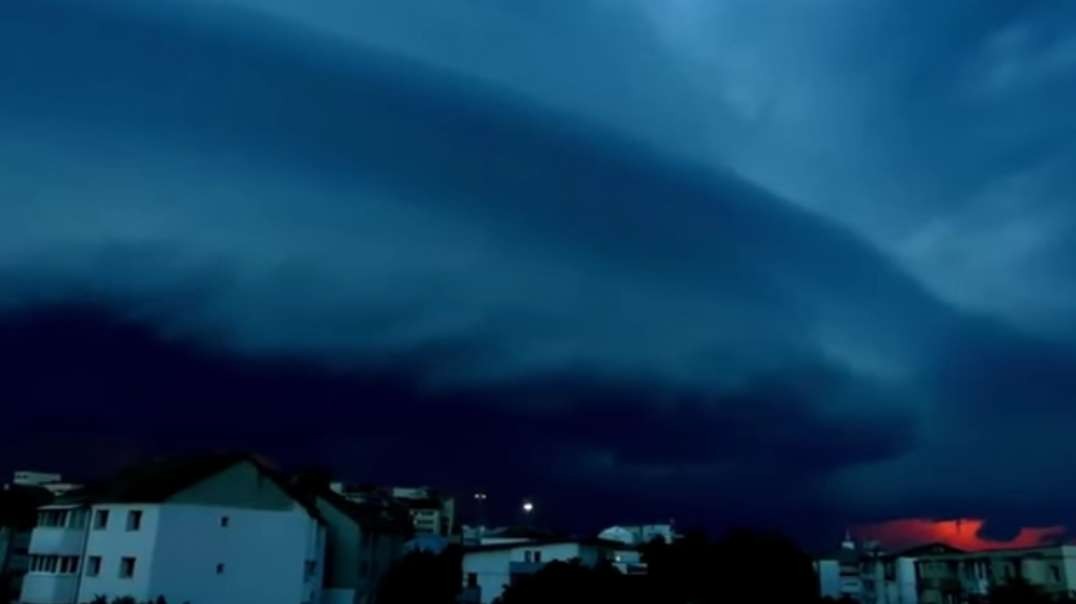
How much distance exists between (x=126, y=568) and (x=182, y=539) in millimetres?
4189

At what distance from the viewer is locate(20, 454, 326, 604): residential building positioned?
68750 mm

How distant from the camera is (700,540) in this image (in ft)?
212

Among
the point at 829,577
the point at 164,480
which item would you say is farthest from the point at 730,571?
the point at 829,577

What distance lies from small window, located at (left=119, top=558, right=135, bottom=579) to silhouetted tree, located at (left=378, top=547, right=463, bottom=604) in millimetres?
19900

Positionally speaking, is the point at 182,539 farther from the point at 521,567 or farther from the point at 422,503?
the point at 422,503

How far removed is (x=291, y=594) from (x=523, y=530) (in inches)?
1386

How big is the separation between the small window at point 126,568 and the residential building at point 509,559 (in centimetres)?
2768

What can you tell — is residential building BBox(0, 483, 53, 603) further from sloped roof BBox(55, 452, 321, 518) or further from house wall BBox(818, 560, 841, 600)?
house wall BBox(818, 560, 841, 600)

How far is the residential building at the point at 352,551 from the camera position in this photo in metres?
85.6

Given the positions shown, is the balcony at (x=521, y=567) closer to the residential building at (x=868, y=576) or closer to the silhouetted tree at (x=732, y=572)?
the silhouetted tree at (x=732, y=572)

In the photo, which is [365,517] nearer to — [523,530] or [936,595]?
[523,530]

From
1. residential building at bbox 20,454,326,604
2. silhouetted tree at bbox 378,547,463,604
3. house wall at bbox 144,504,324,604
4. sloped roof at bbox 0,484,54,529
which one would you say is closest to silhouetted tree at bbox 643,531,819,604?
silhouetted tree at bbox 378,547,463,604

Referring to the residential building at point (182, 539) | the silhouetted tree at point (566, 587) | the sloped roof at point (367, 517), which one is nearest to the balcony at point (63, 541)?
the residential building at point (182, 539)

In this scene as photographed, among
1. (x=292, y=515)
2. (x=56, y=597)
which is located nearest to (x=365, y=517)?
(x=292, y=515)
